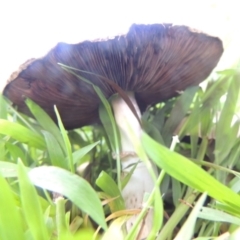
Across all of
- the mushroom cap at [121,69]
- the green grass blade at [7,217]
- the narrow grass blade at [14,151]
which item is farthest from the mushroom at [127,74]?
the green grass blade at [7,217]

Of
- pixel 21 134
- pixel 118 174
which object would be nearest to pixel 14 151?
pixel 21 134

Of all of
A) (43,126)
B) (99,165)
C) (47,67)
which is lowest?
(99,165)

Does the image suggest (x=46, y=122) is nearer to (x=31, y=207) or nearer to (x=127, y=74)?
(x=127, y=74)

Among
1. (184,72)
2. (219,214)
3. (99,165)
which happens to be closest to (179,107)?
(184,72)

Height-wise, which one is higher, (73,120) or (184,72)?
(184,72)

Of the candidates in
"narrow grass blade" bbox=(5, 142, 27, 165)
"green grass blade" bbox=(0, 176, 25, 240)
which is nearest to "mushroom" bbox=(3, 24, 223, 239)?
"narrow grass blade" bbox=(5, 142, 27, 165)

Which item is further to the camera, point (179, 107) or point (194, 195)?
point (179, 107)

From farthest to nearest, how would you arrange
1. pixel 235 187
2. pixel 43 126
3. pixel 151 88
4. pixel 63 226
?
1. pixel 151 88
2. pixel 43 126
3. pixel 235 187
4. pixel 63 226

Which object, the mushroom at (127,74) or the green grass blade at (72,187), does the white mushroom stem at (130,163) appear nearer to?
the mushroom at (127,74)

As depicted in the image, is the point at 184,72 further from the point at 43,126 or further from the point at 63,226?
the point at 63,226
